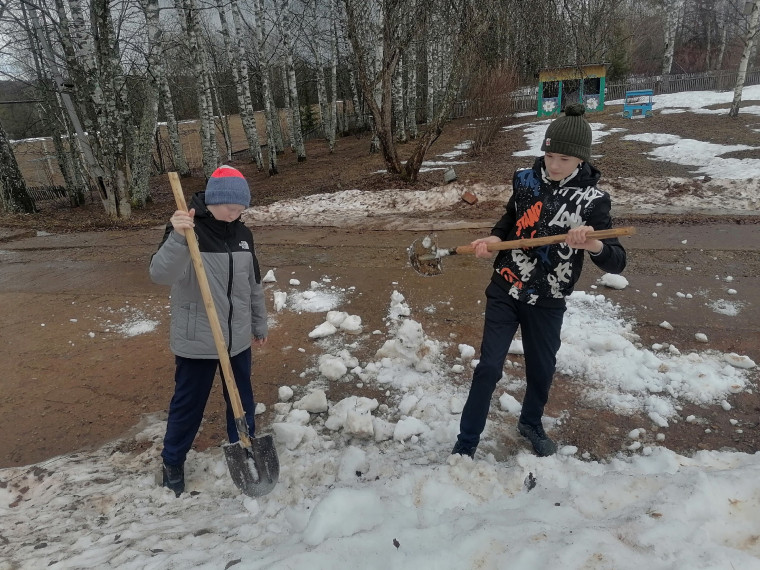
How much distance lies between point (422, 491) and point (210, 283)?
5.15 feet

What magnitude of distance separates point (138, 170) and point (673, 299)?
1328 centimetres

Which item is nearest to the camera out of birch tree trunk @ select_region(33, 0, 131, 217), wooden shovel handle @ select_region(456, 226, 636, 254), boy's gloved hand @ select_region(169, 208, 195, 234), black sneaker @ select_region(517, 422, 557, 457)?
wooden shovel handle @ select_region(456, 226, 636, 254)

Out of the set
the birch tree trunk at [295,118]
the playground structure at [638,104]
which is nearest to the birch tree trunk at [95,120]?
the birch tree trunk at [295,118]

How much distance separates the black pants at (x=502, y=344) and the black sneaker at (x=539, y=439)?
42 cm

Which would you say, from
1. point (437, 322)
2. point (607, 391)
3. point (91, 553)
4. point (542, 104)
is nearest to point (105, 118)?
point (437, 322)

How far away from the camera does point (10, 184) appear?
1237cm

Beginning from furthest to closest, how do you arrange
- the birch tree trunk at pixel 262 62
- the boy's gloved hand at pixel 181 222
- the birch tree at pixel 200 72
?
the birch tree trunk at pixel 262 62
the birch tree at pixel 200 72
the boy's gloved hand at pixel 181 222

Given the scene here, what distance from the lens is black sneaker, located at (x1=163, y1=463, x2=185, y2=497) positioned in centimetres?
266

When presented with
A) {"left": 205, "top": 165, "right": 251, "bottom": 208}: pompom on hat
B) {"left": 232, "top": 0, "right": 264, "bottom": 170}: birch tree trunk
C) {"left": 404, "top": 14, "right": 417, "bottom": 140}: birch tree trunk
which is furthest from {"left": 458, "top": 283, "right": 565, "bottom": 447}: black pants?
{"left": 404, "top": 14, "right": 417, "bottom": 140}: birch tree trunk

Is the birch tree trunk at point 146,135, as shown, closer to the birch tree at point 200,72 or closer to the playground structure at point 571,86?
the birch tree at point 200,72

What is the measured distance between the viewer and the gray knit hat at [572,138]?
7.25 feet

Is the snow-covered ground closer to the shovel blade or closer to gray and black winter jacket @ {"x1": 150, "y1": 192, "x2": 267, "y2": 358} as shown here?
the shovel blade

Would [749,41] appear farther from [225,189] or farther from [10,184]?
[10,184]

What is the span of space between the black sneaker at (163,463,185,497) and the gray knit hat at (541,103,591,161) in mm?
2697
